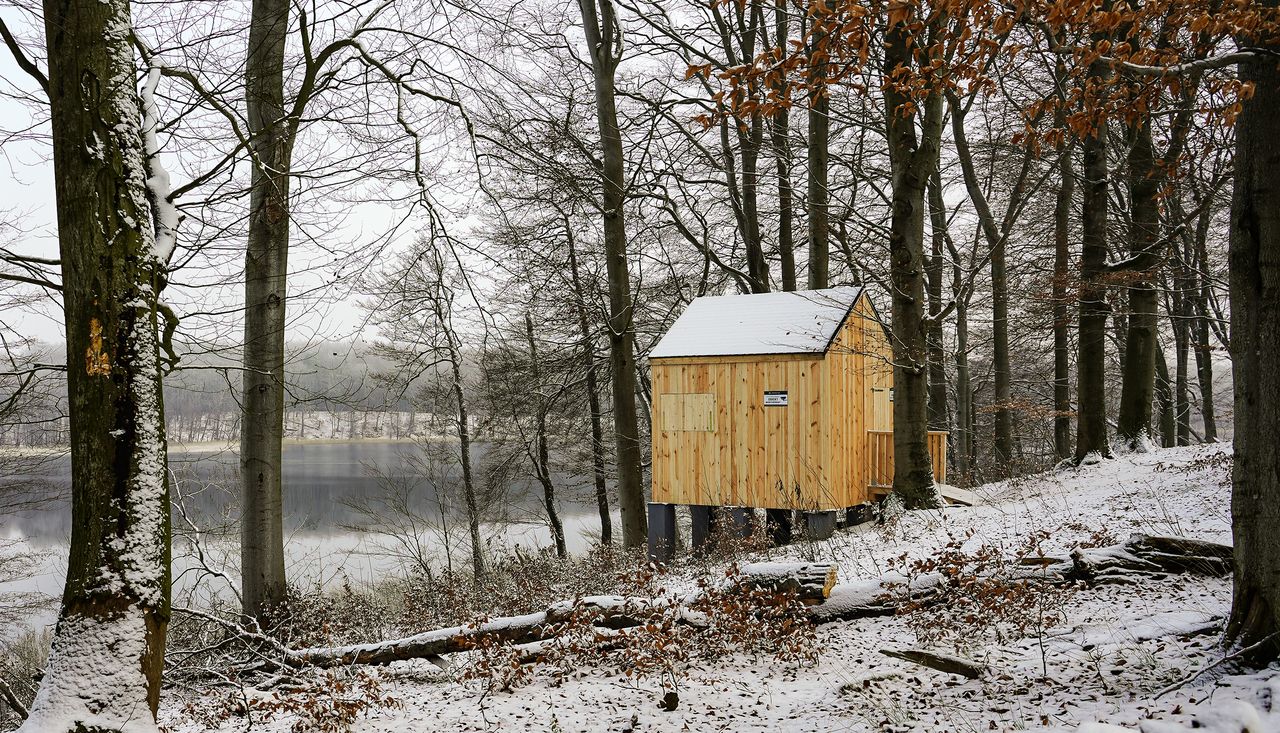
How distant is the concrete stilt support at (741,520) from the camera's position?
1113 centimetres

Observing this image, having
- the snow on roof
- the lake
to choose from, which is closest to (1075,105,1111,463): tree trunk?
the snow on roof

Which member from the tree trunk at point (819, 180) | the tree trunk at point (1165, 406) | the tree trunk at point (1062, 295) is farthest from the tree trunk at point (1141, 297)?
the tree trunk at point (1165, 406)

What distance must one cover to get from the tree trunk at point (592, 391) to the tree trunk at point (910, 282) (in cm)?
783

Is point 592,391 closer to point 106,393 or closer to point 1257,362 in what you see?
point 106,393

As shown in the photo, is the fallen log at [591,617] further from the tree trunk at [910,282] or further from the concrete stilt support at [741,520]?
the concrete stilt support at [741,520]

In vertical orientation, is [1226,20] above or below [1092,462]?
above

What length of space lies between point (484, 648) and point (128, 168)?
378 centimetres

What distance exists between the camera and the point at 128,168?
12.1 ft

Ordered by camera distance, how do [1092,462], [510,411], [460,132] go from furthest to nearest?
[510,411], [1092,462], [460,132]

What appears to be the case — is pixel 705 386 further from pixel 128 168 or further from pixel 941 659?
pixel 128 168

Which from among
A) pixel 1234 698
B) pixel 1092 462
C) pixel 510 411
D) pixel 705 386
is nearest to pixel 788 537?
pixel 705 386

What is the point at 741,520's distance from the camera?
39.8ft

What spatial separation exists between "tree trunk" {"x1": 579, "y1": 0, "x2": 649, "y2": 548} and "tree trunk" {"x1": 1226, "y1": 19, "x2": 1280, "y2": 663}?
10.0 metres

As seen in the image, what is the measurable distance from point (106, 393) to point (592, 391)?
15.1 metres
